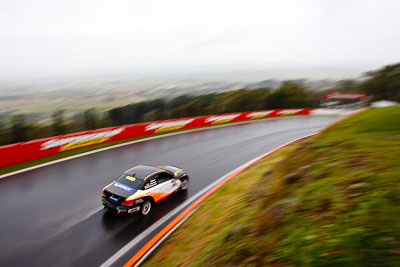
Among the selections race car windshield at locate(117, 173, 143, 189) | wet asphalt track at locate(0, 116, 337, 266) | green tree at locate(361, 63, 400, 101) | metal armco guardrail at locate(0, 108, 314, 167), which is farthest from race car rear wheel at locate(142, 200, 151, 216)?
green tree at locate(361, 63, 400, 101)

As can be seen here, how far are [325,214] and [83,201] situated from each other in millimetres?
8221

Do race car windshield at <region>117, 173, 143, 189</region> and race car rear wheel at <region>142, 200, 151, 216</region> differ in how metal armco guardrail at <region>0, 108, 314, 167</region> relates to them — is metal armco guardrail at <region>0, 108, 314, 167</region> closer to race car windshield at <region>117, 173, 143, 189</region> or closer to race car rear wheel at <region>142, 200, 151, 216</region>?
race car windshield at <region>117, 173, 143, 189</region>

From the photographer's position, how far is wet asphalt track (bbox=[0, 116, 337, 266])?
6.67m

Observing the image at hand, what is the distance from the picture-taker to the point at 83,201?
360 inches

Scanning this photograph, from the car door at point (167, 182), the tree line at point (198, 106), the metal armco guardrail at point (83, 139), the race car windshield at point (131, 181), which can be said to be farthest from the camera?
the tree line at point (198, 106)

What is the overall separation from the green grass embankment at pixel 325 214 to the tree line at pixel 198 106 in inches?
478

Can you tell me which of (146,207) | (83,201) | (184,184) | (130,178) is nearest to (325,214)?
(146,207)

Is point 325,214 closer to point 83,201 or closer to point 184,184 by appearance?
point 184,184

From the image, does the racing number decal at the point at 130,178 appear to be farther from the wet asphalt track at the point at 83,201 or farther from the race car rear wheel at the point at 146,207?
the wet asphalt track at the point at 83,201

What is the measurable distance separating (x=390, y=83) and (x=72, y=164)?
53022 millimetres

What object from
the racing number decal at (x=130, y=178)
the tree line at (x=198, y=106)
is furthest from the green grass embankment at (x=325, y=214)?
the tree line at (x=198, y=106)

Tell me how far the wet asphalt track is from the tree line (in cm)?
372

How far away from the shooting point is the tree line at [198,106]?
14941mm

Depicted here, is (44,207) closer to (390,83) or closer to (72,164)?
(72,164)
